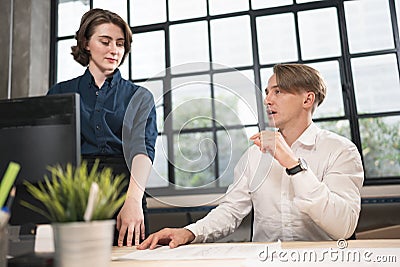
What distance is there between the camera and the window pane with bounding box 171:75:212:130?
92 centimetres

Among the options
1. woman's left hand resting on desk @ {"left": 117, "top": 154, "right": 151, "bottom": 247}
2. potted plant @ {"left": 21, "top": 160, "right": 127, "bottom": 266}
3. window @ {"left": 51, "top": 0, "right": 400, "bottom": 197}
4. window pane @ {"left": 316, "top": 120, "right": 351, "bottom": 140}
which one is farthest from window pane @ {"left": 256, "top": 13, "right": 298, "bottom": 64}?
potted plant @ {"left": 21, "top": 160, "right": 127, "bottom": 266}

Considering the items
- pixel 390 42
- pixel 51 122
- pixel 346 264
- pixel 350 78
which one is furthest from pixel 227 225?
pixel 390 42

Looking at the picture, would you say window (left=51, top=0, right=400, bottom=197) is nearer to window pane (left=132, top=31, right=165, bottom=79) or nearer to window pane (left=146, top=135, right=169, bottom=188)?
window pane (left=132, top=31, right=165, bottom=79)

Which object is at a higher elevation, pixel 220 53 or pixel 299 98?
pixel 220 53

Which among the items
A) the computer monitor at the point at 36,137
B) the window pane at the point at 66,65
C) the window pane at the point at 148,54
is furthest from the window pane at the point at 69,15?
the computer monitor at the point at 36,137

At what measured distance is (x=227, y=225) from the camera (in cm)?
130

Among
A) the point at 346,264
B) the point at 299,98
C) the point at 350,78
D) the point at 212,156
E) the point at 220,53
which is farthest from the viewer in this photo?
the point at 220,53

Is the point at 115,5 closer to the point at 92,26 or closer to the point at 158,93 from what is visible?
the point at 92,26

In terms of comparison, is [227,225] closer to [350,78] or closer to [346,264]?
[346,264]

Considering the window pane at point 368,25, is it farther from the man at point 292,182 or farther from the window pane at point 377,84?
the man at point 292,182

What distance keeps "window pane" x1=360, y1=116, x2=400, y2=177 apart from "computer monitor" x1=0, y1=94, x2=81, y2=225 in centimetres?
240

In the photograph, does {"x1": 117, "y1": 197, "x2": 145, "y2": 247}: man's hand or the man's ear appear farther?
the man's ear

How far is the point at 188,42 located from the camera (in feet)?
10.1

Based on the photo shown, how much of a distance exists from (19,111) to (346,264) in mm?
672
